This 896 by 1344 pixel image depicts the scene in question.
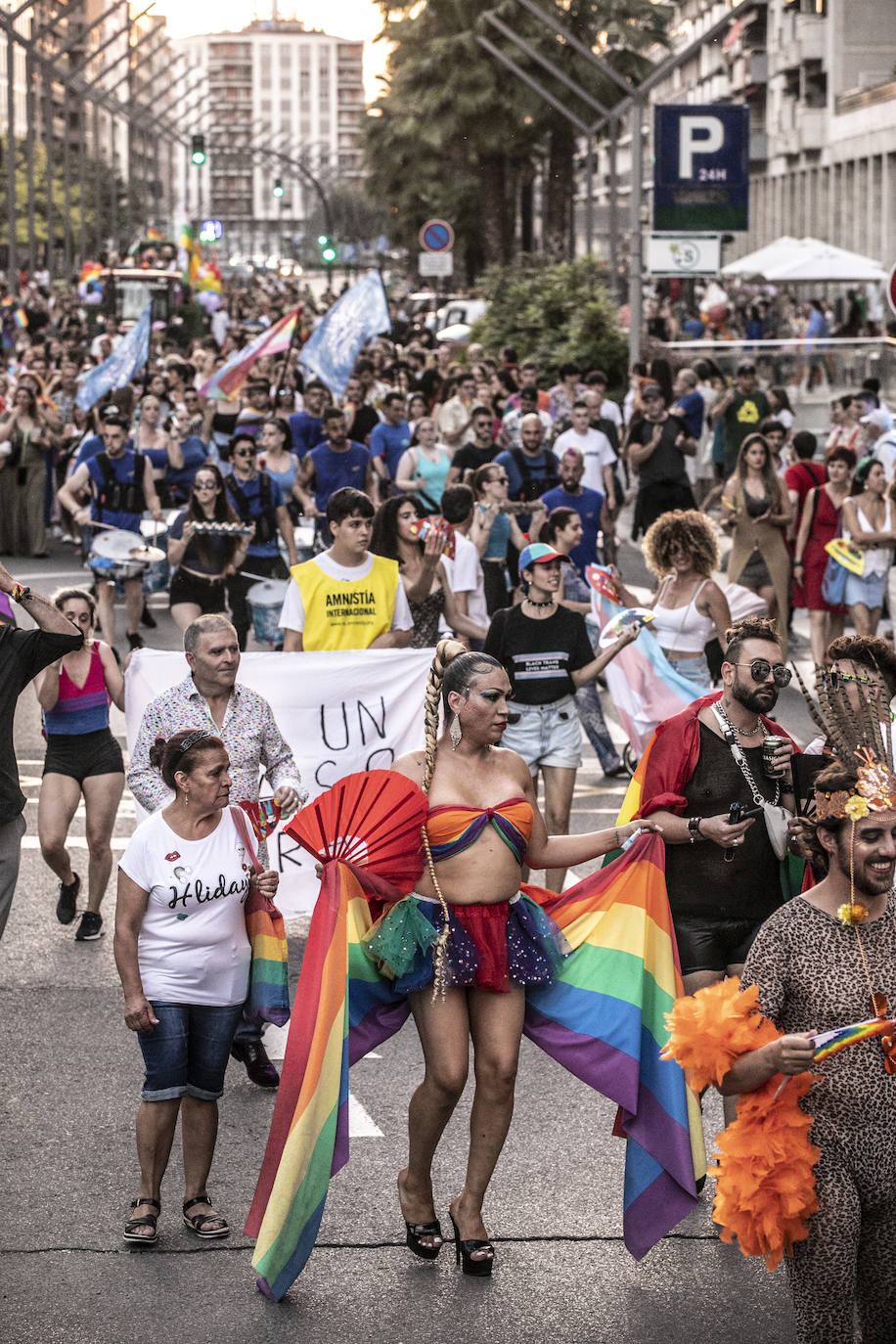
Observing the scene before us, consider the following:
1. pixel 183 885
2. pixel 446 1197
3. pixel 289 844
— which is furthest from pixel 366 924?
pixel 289 844

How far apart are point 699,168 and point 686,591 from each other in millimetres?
17315

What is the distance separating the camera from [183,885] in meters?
6.03

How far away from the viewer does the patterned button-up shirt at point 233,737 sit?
7.11m

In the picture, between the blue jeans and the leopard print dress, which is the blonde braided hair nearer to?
the leopard print dress

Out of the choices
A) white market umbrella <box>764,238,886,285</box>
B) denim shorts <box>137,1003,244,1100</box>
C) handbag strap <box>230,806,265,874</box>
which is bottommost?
denim shorts <box>137,1003,244,1100</box>

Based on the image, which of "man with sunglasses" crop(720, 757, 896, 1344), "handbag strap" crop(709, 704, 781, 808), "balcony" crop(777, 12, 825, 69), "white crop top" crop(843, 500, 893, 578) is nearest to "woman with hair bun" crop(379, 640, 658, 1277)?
"handbag strap" crop(709, 704, 781, 808)

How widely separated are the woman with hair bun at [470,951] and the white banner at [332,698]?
2996mm

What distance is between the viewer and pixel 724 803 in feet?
20.6

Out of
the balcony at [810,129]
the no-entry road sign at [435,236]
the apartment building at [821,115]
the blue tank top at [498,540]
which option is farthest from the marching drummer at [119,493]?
the balcony at [810,129]

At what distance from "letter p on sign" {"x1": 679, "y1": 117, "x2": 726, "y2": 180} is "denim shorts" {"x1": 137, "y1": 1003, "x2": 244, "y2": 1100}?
2113 cm

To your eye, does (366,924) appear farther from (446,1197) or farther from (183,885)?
(446,1197)

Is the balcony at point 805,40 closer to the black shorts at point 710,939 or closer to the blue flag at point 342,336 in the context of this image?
the blue flag at point 342,336

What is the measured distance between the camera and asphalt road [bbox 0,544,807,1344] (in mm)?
5559

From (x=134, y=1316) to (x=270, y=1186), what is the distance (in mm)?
498
